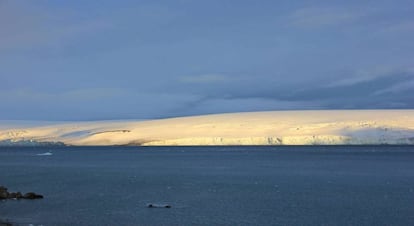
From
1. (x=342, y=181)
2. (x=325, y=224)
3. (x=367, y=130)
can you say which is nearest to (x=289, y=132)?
(x=367, y=130)

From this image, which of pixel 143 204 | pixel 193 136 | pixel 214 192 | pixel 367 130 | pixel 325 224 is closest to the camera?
pixel 325 224

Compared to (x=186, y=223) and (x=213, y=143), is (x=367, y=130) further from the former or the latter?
(x=186, y=223)

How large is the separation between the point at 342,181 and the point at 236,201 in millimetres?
16491

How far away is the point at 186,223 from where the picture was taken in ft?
79.2

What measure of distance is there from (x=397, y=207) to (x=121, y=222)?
13.9 metres

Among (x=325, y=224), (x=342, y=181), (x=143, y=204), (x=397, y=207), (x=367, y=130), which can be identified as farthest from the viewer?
(x=367, y=130)

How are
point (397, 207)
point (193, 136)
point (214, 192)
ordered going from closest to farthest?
point (397, 207) → point (214, 192) → point (193, 136)

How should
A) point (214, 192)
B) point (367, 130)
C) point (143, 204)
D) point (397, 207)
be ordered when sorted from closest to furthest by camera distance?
point (397, 207)
point (143, 204)
point (214, 192)
point (367, 130)

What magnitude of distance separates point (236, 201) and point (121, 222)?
854 cm

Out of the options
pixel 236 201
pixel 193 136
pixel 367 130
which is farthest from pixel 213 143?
pixel 236 201

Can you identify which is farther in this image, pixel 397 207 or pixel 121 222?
pixel 397 207

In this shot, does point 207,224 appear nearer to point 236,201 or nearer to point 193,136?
point 236,201

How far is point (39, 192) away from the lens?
3828 centimetres

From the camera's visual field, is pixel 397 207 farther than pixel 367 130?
A: No
